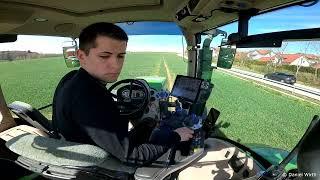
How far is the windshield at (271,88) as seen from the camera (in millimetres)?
3066

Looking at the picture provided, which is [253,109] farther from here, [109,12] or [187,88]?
[109,12]

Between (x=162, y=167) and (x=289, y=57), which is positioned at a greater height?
(x=289, y=57)

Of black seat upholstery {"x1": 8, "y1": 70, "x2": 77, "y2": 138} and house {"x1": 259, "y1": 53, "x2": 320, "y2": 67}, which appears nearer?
house {"x1": 259, "y1": 53, "x2": 320, "y2": 67}

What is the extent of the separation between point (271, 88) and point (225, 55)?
1497cm

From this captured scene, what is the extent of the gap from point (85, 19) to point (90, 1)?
84 cm

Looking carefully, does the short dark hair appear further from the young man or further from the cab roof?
the cab roof

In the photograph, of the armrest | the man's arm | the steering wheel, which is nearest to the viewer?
the man's arm

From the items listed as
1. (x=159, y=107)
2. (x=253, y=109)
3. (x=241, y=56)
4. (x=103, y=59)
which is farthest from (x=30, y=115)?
(x=253, y=109)

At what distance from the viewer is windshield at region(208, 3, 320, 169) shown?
10.1 feet

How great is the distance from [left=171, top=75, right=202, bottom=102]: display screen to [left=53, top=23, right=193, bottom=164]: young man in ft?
7.69

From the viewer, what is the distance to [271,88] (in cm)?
1859

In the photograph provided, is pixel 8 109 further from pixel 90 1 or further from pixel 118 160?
pixel 118 160

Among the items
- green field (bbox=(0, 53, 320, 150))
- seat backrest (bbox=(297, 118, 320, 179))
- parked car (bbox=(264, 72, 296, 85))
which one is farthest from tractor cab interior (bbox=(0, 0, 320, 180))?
green field (bbox=(0, 53, 320, 150))

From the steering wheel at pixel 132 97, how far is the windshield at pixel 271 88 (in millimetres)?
1020
